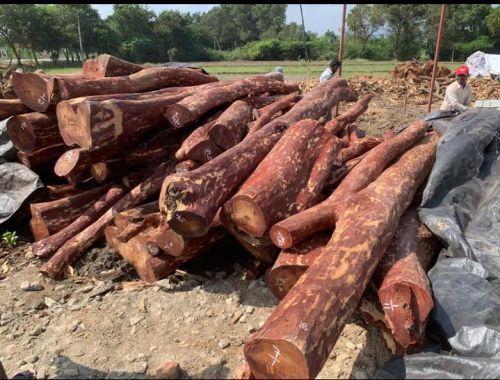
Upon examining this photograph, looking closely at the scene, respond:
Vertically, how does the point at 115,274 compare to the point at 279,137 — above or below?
below

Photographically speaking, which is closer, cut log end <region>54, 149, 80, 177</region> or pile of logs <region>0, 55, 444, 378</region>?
pile of logs <region>0, 55, 444, 378</region>

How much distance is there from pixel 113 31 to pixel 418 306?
60543 millimetres

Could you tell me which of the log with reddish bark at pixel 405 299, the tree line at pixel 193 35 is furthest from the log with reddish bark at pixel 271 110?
the tree line at pixel 193 35

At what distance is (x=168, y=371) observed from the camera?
2529mm

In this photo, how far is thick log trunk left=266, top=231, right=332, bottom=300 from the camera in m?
2.81

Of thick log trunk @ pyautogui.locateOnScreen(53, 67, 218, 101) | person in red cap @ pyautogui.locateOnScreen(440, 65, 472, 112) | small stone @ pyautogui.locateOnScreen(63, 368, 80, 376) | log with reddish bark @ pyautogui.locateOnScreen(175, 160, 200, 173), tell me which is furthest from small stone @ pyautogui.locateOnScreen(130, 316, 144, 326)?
person in red cap @ pyautogui.locateOnScreen(440, 65, 472, 112)

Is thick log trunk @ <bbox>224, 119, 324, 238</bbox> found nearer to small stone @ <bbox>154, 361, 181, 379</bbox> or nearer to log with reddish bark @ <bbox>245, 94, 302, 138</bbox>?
log with reddish bark @ <bbox>245, 94, 302, 138</bbox>

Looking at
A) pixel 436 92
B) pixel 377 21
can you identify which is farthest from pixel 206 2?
pixel 377 21

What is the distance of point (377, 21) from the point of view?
2435 inches

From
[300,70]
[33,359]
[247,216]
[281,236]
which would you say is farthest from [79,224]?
[300,70]

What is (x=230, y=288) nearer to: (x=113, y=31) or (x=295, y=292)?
(x=295, y=292)

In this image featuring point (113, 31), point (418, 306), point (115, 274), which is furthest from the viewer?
point (113, 31)

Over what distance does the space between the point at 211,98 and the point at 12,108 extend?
7.57 feet

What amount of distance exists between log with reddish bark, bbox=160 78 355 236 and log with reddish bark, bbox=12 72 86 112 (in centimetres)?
201
